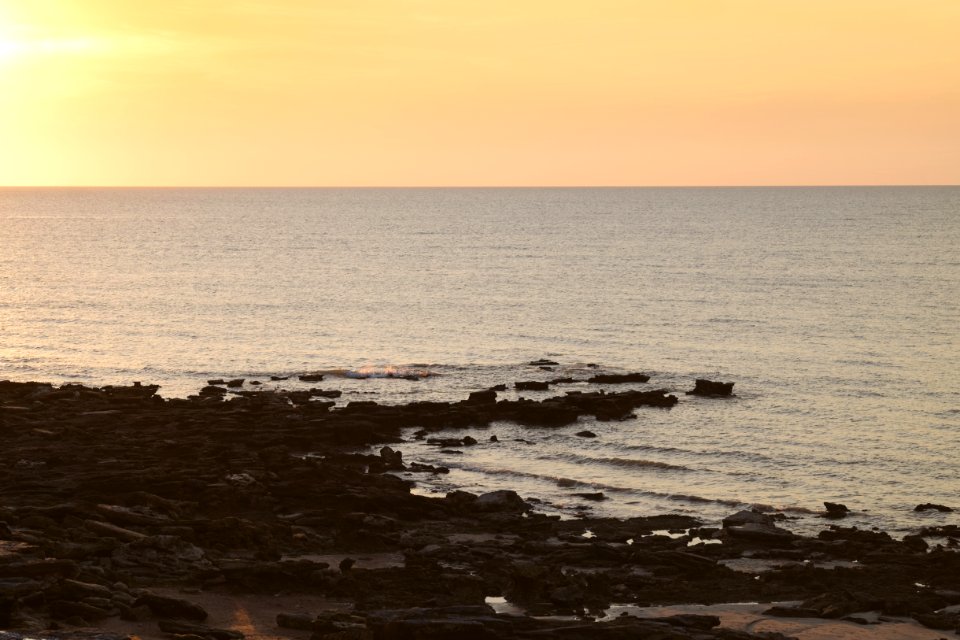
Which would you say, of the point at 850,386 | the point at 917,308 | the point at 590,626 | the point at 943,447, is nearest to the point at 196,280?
the point at 917,308

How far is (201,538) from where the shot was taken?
30.2 meters

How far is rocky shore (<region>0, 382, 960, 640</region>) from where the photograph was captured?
77.5ft

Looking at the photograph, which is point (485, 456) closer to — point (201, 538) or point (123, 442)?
point (123, 442)

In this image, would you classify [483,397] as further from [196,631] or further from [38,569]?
[196,631]

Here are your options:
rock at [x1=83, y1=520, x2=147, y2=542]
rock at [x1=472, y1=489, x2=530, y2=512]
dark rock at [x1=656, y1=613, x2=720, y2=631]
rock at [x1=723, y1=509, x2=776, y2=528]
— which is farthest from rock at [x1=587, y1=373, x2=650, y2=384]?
dark rock at [x1=656, y1=613, x2=720, y2=631]

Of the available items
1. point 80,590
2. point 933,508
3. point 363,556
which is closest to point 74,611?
point 80,590

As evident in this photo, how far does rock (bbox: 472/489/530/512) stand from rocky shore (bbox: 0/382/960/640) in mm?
66

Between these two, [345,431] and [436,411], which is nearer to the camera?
[345,431]

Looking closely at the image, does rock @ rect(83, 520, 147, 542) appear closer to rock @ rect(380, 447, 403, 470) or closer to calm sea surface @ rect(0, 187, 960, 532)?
calm sea surface @ rect(0, 187, 960, 532)

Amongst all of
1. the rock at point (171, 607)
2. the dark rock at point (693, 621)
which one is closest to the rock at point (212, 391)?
the rock at point (171, 607)

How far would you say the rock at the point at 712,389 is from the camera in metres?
59.7

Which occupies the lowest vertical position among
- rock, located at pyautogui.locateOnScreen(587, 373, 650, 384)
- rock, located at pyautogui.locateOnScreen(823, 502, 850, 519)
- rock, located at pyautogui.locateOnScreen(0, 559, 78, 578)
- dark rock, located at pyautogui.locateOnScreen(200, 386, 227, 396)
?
rock, located at pyautogui.locateOnScreen(823, 502, 850, 519)

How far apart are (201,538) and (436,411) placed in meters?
23.6

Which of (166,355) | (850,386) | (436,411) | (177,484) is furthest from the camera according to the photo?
(166,355)
